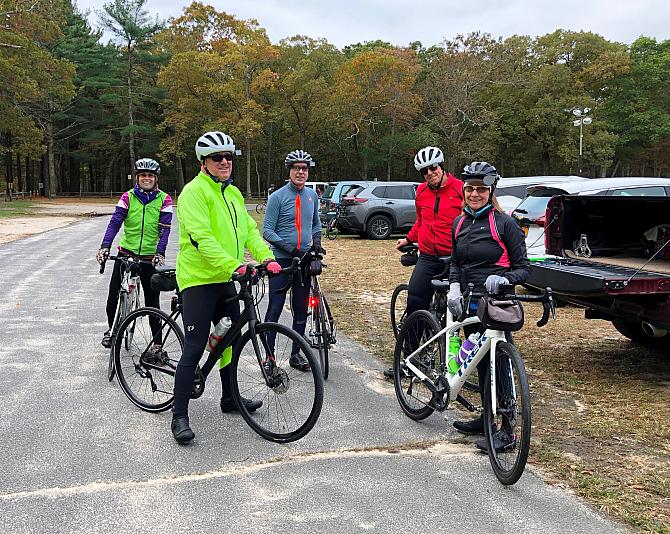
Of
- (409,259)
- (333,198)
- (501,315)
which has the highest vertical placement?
(333,198)

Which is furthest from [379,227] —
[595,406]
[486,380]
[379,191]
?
[486,380]

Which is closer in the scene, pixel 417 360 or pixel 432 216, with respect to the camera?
pixel 417 360

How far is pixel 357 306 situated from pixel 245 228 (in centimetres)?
491

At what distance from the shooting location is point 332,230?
20.4 metres

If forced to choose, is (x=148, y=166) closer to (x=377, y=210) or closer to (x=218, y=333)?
(x=218, y=333)

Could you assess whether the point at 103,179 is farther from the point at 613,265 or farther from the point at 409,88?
the point at 613,265

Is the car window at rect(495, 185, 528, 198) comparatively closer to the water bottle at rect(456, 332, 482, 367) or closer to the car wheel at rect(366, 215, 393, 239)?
the car wheel at rect(366, 215, 393, 239)

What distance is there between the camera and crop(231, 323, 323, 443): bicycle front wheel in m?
4.07

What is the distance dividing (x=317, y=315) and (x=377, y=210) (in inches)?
554

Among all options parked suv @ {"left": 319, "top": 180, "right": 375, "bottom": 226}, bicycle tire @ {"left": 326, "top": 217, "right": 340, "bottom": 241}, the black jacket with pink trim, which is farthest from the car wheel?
the black jacket with pink trim

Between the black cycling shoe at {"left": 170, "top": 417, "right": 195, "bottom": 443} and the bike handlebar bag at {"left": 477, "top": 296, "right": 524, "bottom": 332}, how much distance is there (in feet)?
6.38

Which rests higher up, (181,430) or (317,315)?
(317,315)

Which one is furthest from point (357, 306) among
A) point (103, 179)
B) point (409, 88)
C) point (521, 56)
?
point (103, 179)

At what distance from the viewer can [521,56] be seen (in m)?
49.3
